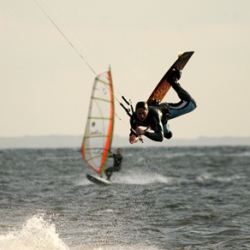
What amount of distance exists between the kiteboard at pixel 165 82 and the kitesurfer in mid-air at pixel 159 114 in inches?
10.6

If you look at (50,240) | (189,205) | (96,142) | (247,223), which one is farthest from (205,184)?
(50,240)

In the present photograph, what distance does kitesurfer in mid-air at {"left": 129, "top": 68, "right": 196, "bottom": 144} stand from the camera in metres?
8.59

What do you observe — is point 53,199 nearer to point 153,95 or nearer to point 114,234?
point 114,234

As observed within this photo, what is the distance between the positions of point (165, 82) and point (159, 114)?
4.34 ft

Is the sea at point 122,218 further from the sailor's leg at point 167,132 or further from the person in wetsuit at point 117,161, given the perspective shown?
the sailor's leg at point 167,132

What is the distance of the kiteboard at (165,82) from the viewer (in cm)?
984

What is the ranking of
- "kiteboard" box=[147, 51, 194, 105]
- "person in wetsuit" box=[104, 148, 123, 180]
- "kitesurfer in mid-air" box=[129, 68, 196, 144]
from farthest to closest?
"person in wetsuit" box=[104, 148, 123, 180] → "kiteboard" box=[147, 51, 194, 105] → "kitesurfer in mid-air" box=[129, 68, 196, 144]

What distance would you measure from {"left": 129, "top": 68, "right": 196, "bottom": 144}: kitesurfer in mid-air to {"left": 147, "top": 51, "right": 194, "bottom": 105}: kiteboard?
10.6 inches

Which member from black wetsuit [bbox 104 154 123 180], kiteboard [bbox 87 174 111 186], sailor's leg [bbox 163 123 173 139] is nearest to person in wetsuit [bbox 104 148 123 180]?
black wetsuit [bbox 104 154 123 180]

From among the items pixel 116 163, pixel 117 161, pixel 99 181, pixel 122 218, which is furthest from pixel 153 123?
pixel 99 181

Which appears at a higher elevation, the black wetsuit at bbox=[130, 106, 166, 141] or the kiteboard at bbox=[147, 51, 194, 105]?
the kiteboard at bbox=[147, 51, 194, 105]

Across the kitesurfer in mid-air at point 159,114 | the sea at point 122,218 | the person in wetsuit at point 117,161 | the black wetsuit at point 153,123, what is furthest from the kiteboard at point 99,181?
the black wetsuit at point 153,123

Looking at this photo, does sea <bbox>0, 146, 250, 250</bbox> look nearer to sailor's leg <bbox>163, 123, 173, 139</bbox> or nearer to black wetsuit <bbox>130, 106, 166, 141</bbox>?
sailor's leg <bbox>163, 123, 173, 139</bbox>

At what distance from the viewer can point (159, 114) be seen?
878cm
